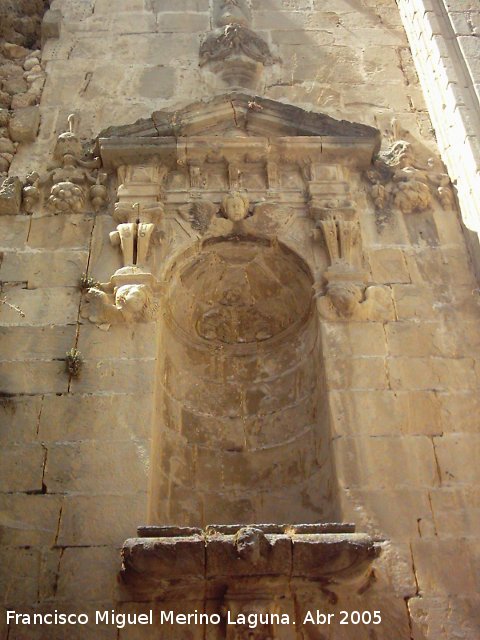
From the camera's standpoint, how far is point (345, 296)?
565 cm

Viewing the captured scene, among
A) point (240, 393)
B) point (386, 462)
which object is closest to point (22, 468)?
point (240, 393)

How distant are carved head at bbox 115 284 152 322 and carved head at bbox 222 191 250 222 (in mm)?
1105

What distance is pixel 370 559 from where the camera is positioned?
4266 mm

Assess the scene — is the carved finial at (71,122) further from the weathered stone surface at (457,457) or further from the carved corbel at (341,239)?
the weathered stone surface at (457,457)

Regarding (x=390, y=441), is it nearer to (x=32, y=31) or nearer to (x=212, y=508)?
(x=212, y=508)

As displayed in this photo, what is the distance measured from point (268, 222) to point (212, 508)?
236 cm

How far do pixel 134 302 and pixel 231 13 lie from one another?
4385mm

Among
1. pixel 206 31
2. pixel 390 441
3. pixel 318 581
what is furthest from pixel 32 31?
pixel 318 581

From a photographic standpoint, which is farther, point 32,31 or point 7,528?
point 32,31

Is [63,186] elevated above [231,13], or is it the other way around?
[231,13]

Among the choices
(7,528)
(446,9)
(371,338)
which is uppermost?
(446,9)

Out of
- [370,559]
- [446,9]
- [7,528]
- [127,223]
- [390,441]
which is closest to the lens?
[370,559]

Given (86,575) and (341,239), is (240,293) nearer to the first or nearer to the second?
(341,239)

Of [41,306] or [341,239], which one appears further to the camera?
[341,239]
